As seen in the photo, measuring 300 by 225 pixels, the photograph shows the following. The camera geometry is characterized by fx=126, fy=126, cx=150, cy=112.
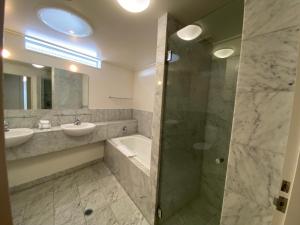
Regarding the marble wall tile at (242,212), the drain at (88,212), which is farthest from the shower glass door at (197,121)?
the drain at (88,212)

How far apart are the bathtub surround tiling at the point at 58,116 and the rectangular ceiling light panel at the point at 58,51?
967 millimetres

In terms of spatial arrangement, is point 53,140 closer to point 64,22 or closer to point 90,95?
point 90,95

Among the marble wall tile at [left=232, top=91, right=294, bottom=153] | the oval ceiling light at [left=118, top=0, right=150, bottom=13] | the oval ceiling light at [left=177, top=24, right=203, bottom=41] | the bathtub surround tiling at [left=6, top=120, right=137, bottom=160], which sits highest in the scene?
the oval ceiling light at [left=118, top=0, right=150, bottom=13]

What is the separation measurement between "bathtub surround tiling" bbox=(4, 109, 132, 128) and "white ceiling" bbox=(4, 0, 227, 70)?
1.17 m

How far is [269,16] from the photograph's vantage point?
0.62 meters

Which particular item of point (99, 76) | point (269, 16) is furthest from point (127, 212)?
point (99, 76)

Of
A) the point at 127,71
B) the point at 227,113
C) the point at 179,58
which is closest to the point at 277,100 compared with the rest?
the point at 227,113

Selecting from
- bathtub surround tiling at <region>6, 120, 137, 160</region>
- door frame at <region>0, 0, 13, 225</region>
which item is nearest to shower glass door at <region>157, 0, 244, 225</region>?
door frame at <region>0, 0, 13, 225</region>

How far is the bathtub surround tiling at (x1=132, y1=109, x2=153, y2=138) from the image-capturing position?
9.55 ft

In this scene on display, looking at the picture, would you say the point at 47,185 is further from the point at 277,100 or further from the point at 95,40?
the point at 277,100

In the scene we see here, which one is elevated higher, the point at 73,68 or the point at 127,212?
the point at 73,68

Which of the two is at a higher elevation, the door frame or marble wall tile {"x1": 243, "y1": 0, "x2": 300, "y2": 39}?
marble wall tile {"x1": 243, "y1": 0, "x2": 300, "y2": 39}

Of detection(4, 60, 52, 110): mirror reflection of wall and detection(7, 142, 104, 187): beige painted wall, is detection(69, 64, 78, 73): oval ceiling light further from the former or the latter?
detection(7, 142, 104, 187): beige painted wall

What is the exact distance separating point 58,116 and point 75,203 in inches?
57.3
